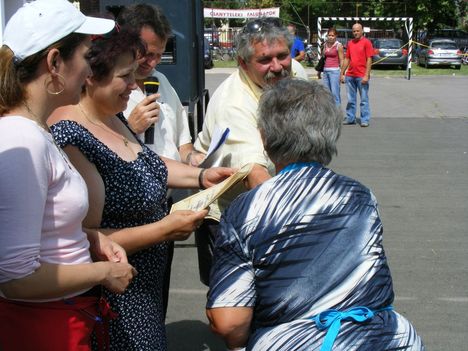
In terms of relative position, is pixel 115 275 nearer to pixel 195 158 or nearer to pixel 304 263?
pixel 304 263

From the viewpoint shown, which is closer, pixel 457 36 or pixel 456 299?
pixel 456 299

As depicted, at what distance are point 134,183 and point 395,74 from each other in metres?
26.0

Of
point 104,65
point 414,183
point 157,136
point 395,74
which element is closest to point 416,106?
point 414,183

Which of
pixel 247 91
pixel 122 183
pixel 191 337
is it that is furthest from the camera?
pixel 191 337

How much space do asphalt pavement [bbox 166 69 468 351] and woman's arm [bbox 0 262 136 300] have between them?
221 cm

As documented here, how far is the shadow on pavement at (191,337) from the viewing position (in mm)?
4246

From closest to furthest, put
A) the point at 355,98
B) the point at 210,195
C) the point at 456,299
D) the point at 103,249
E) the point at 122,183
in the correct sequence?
the point at 103,249
the point at 122,183
the point at 210,195
the point at 456,299
the point at 355,98

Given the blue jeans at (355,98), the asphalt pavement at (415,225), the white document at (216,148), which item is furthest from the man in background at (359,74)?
the white document at (216,148)

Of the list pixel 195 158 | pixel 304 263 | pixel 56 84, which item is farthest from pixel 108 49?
pixel 195 158

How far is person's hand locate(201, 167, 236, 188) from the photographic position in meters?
2.98

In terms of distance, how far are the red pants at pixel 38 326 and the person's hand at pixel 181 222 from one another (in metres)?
0.47

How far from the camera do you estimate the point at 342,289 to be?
80.0 inches

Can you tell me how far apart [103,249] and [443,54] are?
29.6 metres

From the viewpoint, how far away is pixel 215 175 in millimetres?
3006
